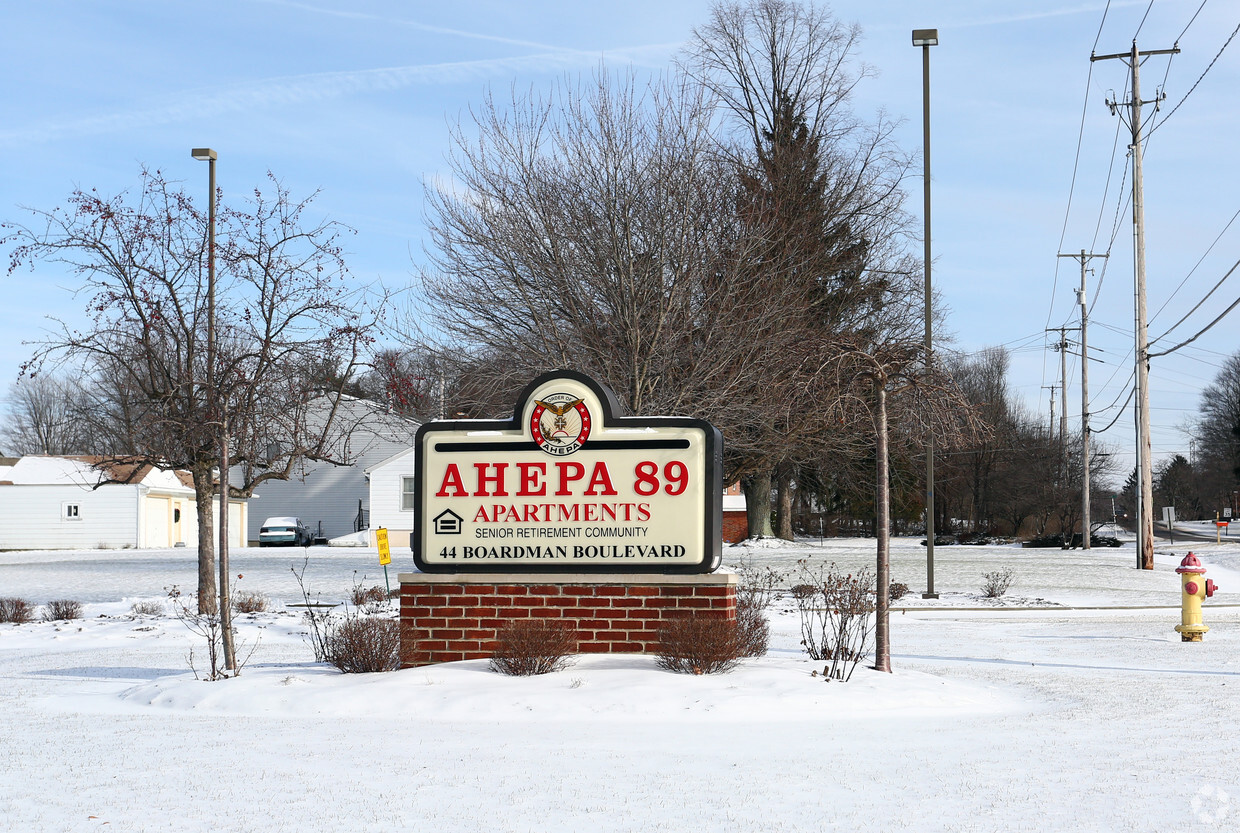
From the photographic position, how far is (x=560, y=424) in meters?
10.9

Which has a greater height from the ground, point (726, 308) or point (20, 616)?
point (726, 308)

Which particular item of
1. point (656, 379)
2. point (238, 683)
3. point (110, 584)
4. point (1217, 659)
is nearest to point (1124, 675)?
point (1217, 659)

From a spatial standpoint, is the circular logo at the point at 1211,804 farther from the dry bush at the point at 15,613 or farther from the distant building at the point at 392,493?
the distant building at the point at 392,493

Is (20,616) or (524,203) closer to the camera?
(20,616)

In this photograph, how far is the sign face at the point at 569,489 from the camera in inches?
421

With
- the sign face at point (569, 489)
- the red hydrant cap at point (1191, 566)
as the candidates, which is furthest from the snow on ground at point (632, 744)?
the sign face at point (569, 489)

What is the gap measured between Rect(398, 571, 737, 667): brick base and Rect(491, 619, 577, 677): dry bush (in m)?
0.33

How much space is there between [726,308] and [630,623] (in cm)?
1314

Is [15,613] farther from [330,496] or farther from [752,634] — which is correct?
[330,496]

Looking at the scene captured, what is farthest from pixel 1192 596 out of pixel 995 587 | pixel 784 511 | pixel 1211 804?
pixel 784 511

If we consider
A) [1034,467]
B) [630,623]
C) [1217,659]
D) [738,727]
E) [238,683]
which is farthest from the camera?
[1034,467]

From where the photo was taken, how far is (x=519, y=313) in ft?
75.2

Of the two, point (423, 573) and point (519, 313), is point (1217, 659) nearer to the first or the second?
point (423, 573)

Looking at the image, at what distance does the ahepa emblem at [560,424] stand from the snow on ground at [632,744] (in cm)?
202
